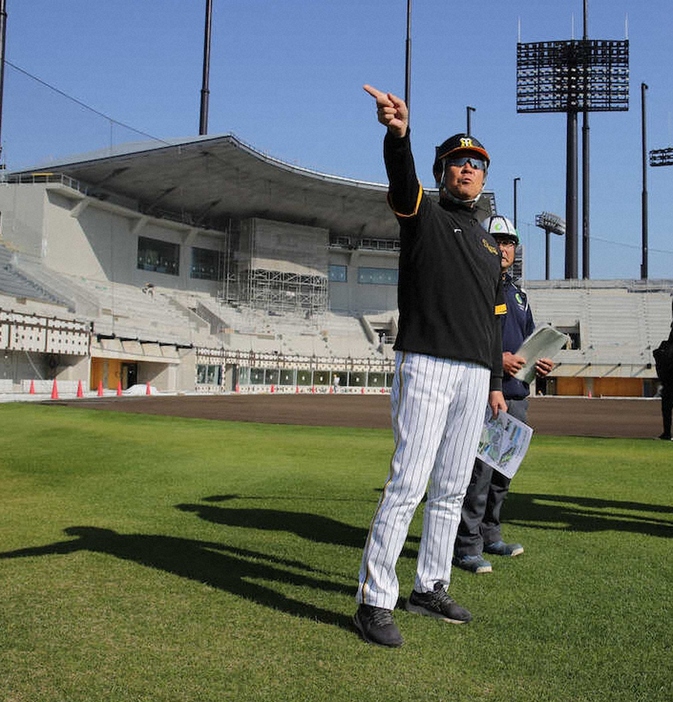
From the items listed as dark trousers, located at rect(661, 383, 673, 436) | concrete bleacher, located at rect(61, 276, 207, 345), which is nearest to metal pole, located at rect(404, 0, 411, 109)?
concrete bleacher, located at rect(61, 276, 207, 345)

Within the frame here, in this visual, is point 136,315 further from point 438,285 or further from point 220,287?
point 438,285

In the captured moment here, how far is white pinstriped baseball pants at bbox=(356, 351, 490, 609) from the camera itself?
3.23 metres

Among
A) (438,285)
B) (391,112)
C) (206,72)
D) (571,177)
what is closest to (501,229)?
(438,285)

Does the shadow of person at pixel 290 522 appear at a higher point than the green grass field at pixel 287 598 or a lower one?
lower

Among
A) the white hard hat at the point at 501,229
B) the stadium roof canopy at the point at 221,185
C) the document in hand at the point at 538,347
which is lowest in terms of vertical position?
the document in hand at the point at 538,347

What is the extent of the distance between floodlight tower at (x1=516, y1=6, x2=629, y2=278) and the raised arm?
68114 millimetres

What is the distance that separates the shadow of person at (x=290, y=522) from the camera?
4906 mm

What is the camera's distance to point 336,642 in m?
2.97

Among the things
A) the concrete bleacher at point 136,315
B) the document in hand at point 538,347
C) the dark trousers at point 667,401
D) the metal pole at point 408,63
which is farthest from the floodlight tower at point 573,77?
the document in hand at point 538,347

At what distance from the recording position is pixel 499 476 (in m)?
4.88

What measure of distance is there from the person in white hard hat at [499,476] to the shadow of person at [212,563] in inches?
38.2

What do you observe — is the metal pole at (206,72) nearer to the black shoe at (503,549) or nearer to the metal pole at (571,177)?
the metal pole at (571,177)

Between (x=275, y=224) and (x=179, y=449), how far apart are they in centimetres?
5833

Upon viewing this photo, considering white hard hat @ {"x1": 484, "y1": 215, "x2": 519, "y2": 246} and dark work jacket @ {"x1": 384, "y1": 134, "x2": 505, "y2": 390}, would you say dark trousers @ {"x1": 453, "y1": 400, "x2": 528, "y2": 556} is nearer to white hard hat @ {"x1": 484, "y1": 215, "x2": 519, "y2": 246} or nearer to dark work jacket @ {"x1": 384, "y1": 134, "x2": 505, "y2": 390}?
white hard hat @ {"x1": 484, "y1": 215, "x2": 519, "y2": 246}
